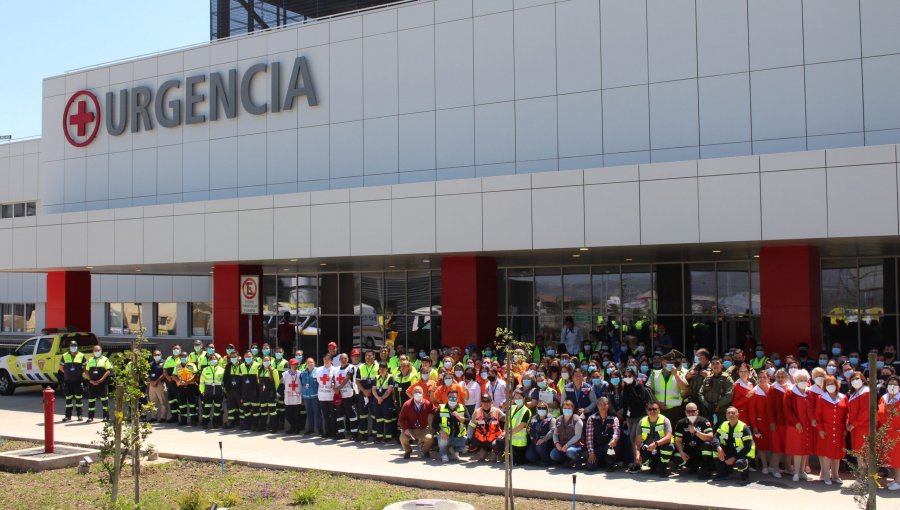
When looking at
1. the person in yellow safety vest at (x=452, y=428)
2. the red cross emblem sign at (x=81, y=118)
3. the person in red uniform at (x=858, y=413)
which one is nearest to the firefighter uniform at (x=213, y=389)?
the person in yellow safety vest at (x=452, y=428)

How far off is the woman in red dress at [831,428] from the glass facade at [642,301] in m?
11.1

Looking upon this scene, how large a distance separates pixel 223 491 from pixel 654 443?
6.70m

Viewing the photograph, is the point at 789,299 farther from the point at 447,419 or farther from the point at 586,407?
the point at 447,419

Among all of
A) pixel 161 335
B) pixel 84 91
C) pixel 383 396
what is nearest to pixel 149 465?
pixel 383 396

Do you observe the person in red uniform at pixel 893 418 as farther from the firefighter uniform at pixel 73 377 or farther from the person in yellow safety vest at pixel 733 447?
the firefighter uniform at pixel 73 377

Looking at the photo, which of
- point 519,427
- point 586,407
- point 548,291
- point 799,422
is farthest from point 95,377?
point 799,422

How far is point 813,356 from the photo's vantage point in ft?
60.6

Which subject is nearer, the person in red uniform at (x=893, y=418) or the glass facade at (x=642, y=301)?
the person in red uniform at (x=893, y=418)

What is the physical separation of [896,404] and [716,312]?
40.7 feet

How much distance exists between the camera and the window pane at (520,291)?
27938 mm

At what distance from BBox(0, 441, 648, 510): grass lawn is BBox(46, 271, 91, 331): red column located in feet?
→ 53.1

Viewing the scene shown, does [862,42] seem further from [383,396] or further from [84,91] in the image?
[84,91]

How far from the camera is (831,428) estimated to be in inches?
521

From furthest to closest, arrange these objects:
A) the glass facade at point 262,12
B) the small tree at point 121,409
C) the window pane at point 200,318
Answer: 1. the window pane at point 200,318
2. the glass facade at point 262,12
3. the small tree at point 121,409
